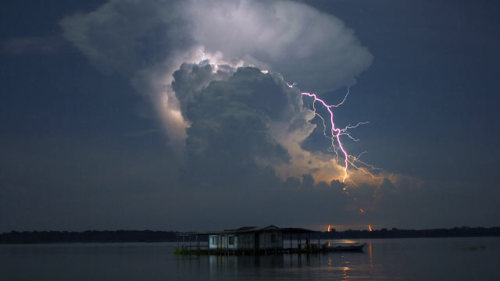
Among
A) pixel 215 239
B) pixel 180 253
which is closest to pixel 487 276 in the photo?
pixel 215 239

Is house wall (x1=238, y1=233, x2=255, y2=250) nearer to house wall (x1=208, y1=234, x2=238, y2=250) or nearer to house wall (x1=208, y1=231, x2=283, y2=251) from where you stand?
house wall (x1=208, y1=231, x2=283, y2=251)

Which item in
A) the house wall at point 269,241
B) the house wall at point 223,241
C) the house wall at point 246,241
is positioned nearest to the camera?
the house wall at point 269,241

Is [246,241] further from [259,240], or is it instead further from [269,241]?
[269,241]

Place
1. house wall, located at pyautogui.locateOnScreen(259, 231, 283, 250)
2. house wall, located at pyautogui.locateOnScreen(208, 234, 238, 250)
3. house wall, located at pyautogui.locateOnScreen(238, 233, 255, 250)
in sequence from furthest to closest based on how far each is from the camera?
1. house wall, located at pyautogui.locateOnScreen(208, 234, 238, 250)
2. house wall, located at pyautogui.locateOnScreen(238, 233, 255, 250)
3. house wall, located at pyautogui.locateOnScreen(259, 231, 283, 250)

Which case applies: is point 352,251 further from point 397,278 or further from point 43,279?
point 43,279

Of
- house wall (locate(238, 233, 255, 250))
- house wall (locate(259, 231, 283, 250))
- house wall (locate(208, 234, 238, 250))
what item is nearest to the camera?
house wall (locate(259, 231, 283, 250))

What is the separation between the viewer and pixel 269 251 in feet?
205

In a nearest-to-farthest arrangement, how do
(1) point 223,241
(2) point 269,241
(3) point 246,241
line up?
(2) point 269,241 < (3) point 246,241 < (1) point 223,241

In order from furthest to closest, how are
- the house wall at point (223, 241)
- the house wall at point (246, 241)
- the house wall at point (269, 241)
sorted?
the house wall at point (223, 241), the house wall at point (246, 241), the house wall at point (269, 241)

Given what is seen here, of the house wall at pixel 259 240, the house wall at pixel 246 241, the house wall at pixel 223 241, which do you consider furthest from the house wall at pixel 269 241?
the house wall at pixel 223 241

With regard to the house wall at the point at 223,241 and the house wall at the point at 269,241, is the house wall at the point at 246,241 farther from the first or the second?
the house wall at the point at 269,241

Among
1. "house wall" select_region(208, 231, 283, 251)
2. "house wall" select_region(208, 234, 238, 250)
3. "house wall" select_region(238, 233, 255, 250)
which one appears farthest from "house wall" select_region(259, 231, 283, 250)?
"house wall" select_region(208, 234, 238, 250)

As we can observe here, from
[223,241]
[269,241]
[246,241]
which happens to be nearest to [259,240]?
[269,241]

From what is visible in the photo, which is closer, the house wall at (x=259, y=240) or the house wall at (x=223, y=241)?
the house wall at (x=259, y=240)
